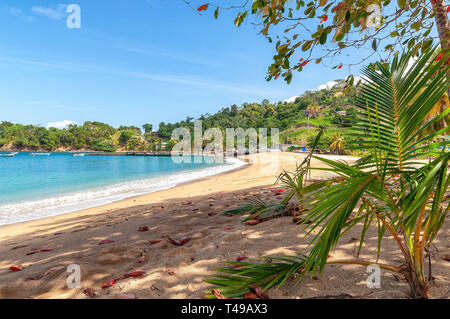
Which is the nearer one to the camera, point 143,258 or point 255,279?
point 255,279

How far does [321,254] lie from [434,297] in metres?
0.85

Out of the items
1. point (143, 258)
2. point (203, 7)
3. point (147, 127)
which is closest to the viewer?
point (143, 258)

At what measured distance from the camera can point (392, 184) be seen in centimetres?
123

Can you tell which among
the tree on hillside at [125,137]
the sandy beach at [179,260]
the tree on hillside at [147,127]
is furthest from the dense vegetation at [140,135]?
the sandy beach at [179,260]

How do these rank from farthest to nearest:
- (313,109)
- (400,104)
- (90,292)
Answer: (313,109) < (90,292) < (400,104)

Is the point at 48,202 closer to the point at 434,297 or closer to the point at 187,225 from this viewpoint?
the point at 187,225

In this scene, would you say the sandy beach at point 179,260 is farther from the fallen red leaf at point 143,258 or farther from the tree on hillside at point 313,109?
the tree on hillside at point 313,109

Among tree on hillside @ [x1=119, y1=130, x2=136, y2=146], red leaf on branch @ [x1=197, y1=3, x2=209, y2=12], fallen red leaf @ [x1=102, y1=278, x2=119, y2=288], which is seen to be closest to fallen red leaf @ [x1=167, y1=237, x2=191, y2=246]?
fallen red leaf @ [x1=102, y1=278, x2=119, y2=288]

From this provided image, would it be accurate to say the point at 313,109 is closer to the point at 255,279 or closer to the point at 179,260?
the point at 179,260

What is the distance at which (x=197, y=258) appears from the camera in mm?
2246

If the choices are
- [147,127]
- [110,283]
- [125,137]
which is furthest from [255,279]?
[147,127]

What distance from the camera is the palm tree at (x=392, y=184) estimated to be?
3.35ft

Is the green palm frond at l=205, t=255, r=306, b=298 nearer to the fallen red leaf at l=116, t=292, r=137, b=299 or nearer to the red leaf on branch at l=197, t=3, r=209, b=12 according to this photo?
the fallen red leaf at l=116, t=292, r=137, b=299
